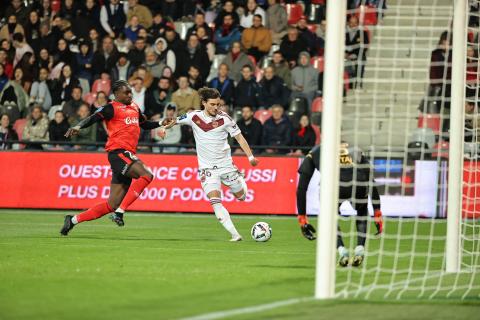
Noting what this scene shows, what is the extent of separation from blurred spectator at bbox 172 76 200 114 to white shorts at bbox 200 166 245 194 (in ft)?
24.1

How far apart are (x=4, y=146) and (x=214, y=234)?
25.0 feet

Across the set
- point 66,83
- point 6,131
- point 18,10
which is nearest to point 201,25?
point 66,83

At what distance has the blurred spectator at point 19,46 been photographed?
2548 cm

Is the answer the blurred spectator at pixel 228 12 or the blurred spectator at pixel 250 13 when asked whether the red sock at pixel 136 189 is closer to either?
the blurred spectator at pixel 228 12

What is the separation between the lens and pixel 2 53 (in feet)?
83.4

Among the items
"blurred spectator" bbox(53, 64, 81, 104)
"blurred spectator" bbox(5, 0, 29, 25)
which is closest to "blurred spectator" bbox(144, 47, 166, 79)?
"blurred spectator" bbox(53, 64, 81, 104)

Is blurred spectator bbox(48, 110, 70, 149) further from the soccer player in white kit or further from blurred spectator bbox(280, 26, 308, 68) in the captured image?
the soccer player in white kit

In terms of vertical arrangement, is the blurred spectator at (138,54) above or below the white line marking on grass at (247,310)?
above

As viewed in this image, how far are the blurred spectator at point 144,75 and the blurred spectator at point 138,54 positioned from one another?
0.76 m

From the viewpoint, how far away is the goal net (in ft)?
34.2

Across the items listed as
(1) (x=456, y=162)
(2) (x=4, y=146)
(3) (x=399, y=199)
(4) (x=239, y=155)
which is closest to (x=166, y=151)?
(4) (x=239, y=155)

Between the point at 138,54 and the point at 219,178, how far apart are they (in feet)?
32.8

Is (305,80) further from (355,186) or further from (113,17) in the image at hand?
(355,186)

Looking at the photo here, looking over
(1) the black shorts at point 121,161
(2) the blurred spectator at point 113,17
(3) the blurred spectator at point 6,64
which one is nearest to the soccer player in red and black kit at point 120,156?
(1) the black shorts at point 121,161
